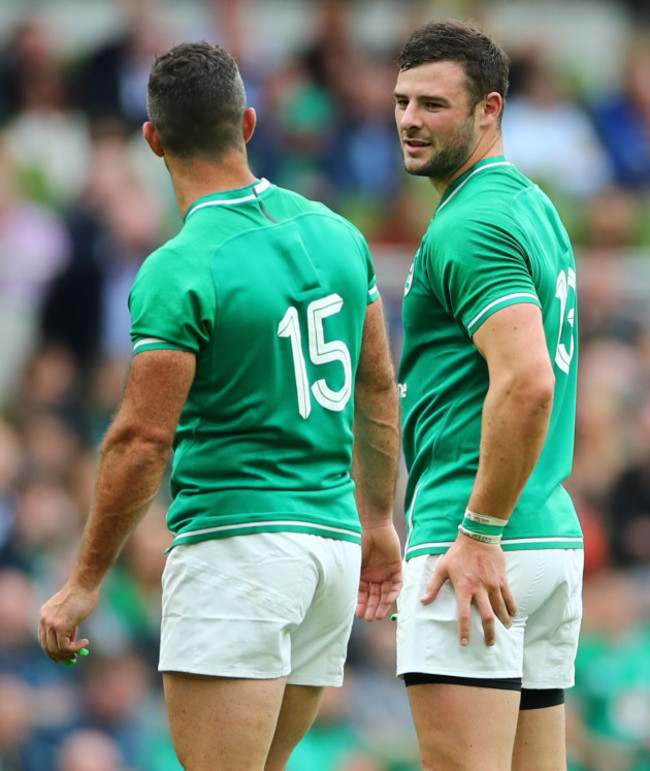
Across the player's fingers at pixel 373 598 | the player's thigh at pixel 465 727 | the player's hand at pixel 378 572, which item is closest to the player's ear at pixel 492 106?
the player's hand at pixel 378 572

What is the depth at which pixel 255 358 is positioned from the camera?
12.0 feet

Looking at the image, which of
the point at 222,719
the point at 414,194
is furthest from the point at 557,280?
the point at 414,194

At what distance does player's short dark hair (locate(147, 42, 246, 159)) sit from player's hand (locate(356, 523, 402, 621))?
1248 millimetres

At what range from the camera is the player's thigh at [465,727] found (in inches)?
146

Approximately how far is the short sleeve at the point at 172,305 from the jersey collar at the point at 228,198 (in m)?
0.21

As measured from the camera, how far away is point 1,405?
9016 millimetres

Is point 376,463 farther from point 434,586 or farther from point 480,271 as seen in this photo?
point 480,271

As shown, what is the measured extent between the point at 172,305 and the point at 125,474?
44 cm

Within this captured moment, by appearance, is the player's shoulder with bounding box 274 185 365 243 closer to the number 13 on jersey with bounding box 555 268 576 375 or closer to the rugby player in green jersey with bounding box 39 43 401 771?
the rugby player in green jersey with bounding box 39 43 401 771

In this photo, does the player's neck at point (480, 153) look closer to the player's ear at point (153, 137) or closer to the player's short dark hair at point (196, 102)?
the player's short dark hair at point (196, 102)

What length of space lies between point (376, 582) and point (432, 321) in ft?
2.90

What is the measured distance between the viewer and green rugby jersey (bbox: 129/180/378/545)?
11.9 ft

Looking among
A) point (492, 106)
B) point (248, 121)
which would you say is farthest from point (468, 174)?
point (248, 121)

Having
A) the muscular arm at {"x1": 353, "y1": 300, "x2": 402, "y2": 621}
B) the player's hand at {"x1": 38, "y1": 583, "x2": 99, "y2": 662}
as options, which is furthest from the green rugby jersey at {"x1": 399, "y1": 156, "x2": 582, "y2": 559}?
the player's hand at {"x1": 38, "y1": 583, "x2": 99, "y2": 662}
